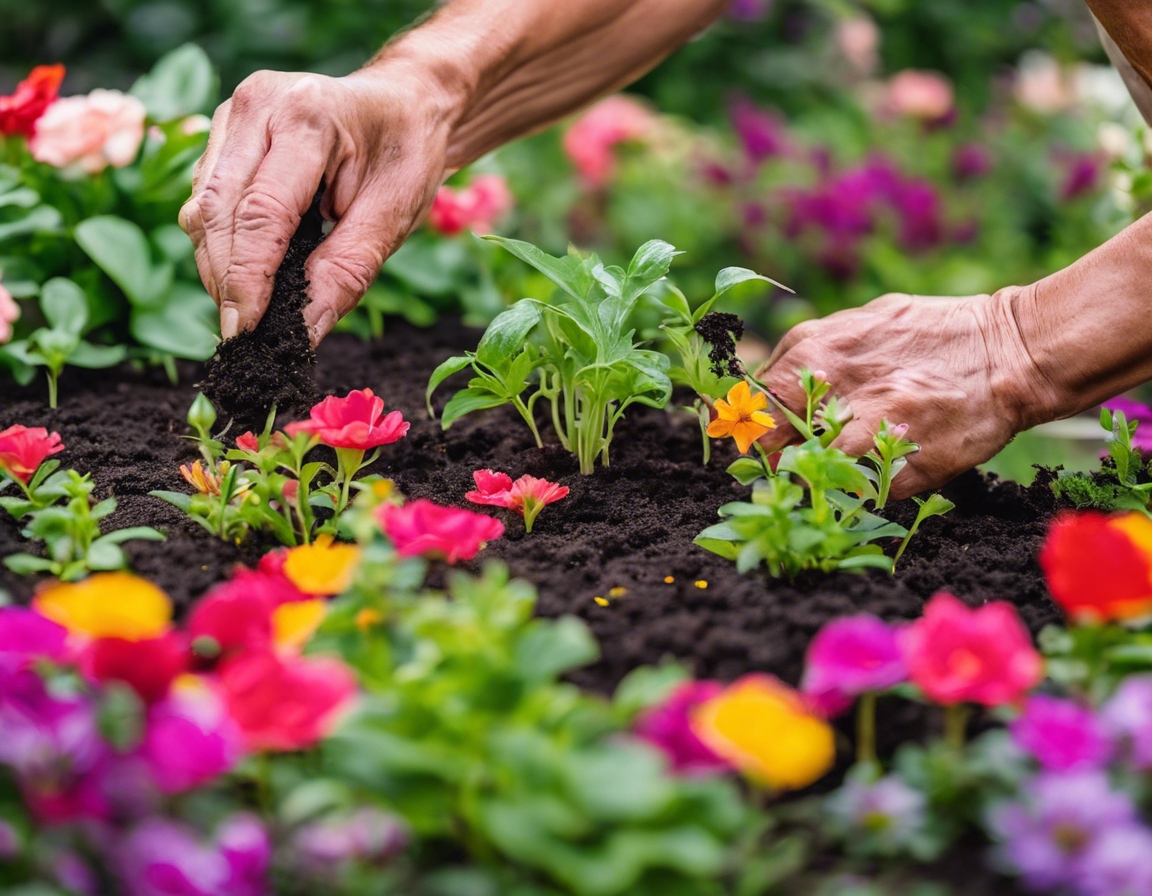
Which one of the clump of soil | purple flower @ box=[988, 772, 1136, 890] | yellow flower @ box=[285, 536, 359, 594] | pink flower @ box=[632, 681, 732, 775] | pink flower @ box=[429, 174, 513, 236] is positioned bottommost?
pink flower @ box=[429, 174, 513, 236]

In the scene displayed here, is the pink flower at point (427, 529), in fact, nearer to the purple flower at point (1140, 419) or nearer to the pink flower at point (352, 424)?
the pink flower at point (352, 424)

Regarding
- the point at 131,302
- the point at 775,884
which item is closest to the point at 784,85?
the point at 131,302

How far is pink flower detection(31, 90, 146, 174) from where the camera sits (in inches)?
82.7

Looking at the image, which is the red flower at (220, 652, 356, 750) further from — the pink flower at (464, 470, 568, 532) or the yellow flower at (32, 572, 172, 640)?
the pink flower at (464, 470, 568, 532)

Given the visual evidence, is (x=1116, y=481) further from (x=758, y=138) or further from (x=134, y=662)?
(x=758, y=138)

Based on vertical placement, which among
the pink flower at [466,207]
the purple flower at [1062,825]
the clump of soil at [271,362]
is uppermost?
the purple flower at [1062,825]

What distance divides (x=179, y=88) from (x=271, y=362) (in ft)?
4.51

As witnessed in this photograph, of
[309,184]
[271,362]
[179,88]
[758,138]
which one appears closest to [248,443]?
[271,362]

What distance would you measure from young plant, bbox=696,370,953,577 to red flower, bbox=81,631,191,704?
20.9 inches

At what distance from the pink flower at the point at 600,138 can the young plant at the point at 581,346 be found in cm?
226

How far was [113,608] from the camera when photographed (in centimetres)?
87

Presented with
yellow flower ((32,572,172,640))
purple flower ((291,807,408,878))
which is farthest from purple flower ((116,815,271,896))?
yellow flower ((32,572,172,640))

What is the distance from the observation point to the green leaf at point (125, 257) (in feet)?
6.73

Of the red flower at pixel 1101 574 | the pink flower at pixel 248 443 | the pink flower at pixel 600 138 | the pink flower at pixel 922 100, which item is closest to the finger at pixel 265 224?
the pink flower at pixel 248 443
